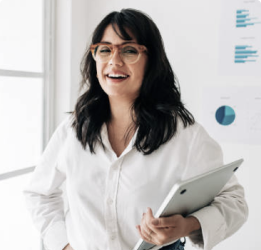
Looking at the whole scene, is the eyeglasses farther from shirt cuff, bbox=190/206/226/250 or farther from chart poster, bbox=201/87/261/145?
chart poster, bbox=201/87/261/145

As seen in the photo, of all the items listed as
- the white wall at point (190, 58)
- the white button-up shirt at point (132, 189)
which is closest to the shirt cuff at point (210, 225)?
the white button-up shirt at point (132, 189)

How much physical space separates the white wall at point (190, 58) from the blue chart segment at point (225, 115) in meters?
0.13

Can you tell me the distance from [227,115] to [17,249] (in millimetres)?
1576

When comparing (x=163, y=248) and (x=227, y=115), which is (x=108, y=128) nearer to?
(x=163, y=248)

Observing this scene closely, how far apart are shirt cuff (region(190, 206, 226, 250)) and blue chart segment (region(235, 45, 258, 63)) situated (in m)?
1.25

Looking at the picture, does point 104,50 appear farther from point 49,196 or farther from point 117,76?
point 49,196

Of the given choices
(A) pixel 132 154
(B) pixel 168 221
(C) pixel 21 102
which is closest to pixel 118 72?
(A) pixel 132 154

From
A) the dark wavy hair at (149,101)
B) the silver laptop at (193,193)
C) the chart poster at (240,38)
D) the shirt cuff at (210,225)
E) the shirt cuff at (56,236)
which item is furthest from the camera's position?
the chart poster at (240,38)

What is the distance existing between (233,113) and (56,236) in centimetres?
135

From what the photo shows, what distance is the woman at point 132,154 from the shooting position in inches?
41.9

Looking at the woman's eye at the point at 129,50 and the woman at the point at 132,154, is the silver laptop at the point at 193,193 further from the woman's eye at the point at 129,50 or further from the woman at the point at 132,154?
the woman's eye at the point at 129,50

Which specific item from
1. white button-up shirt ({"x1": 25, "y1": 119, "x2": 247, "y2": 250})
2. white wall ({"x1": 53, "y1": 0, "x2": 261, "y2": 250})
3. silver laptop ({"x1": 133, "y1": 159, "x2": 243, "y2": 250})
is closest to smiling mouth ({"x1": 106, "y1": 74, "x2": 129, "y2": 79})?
white button-up shirt ({"x1": 25, "y1": 119, "x2": 247, "y2": 250})

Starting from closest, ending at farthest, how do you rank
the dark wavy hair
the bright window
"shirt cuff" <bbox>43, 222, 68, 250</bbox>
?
the dark wavy hair, "shirt cuff" <bbox>43, 222, 68, 250</bbox>, the bright window

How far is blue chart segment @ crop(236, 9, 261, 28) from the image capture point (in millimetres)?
1982
